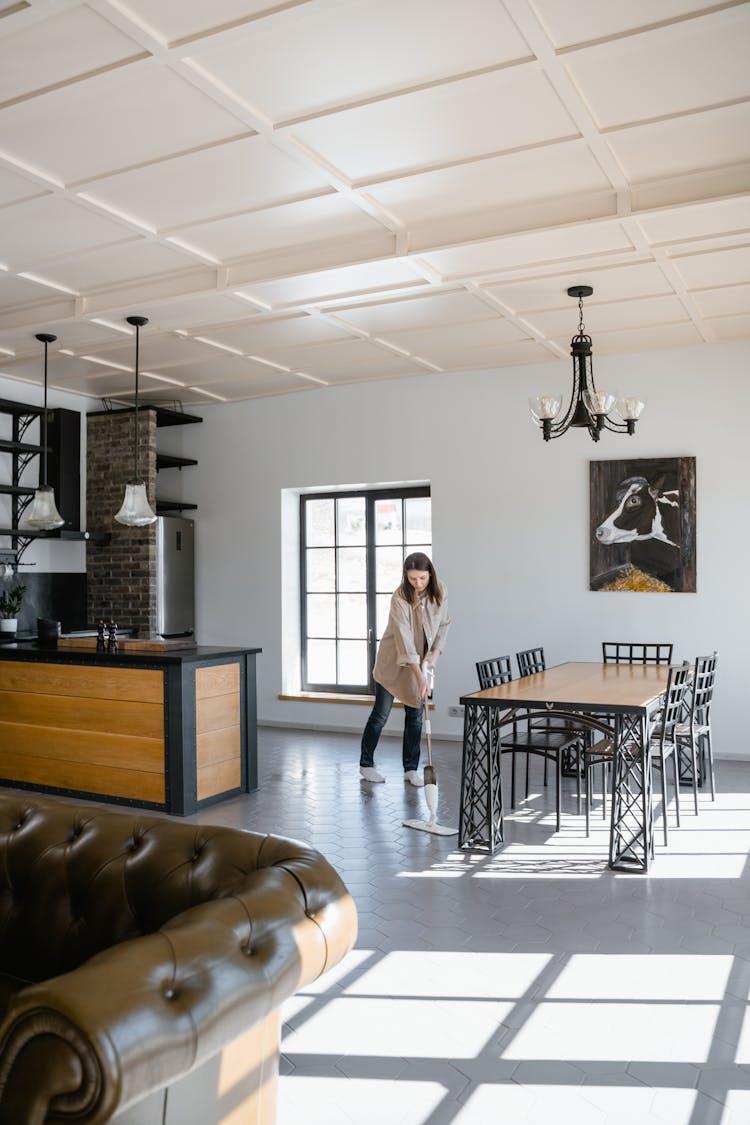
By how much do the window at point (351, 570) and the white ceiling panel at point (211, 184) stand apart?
4.25 metres

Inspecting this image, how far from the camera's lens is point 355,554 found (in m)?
8.77

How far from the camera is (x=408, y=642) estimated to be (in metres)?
5.83

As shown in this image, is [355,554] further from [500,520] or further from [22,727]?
[22,727]

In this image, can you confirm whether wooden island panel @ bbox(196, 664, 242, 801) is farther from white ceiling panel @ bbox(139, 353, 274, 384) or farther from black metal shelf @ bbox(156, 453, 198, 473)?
black metal shelf @ bbox(156, 453, 198, 473)

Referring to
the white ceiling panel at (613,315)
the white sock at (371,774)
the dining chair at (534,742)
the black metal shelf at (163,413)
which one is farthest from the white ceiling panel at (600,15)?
the black metal shelf at (163,413)

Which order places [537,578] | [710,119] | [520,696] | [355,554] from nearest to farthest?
[710,119]
[520,696]
[537,578]
[355,554]

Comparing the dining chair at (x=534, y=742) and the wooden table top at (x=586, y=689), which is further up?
the wooden table top at (x=586, y=689)

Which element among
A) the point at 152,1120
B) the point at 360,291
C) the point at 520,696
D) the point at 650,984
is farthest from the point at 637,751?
the point at 152,1120

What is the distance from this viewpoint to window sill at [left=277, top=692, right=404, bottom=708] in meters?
8.48

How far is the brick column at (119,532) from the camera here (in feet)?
27.8

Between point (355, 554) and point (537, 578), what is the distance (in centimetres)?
191

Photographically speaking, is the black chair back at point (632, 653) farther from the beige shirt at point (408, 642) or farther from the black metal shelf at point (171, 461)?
the black metal shelf at point (171, 461)

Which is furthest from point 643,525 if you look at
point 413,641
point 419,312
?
point 419,312

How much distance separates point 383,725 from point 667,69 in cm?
443
